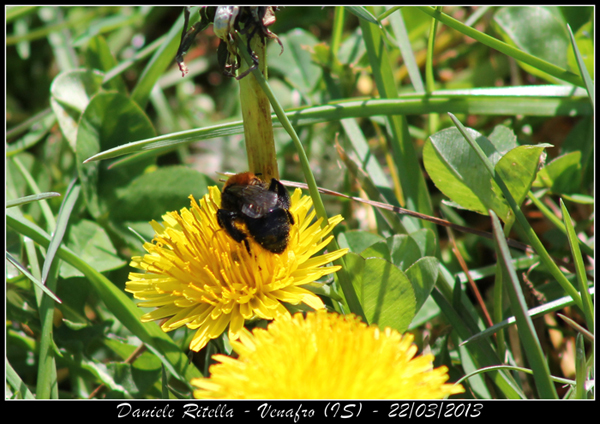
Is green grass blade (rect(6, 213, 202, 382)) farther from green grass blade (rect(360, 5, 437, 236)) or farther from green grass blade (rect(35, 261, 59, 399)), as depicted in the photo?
green grass blade (rect(360, 5, 437, 236))

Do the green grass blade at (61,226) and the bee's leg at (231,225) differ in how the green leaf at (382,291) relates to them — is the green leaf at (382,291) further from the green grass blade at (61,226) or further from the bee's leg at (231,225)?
the green grass blade at (61,226)

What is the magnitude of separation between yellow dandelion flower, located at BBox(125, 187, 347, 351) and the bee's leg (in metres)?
0.02

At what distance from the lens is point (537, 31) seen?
2.31 metres

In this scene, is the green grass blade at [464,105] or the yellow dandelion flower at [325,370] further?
the green grass blade at [464,105]

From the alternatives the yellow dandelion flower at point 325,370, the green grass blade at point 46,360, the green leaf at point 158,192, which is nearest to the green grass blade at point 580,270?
the yellow dandelion flower at point 325,370

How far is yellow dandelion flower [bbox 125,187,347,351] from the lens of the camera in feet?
4.70

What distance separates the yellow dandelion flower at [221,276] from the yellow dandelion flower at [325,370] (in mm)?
219

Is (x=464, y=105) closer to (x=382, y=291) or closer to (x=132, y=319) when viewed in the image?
(x=382, y=291)

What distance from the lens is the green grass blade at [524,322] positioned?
1.23 m

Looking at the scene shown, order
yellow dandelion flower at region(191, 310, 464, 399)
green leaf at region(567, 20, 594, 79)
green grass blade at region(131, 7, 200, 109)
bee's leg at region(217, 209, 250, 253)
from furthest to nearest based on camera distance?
1. green grass blade at region(131, 7, 200, 109)
2. green leaf at region(567, 20, 594, 79)
3. bee's leg at region(217, 209, 250, 253)
4. yellow dandelion flower at region(191, 310, 464, 399)

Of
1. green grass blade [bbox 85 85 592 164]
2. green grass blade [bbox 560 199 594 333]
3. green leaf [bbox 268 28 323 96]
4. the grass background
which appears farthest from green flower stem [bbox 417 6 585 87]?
green leaf [bbox 268 28 323 96]

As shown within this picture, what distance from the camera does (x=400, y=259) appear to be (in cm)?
167
